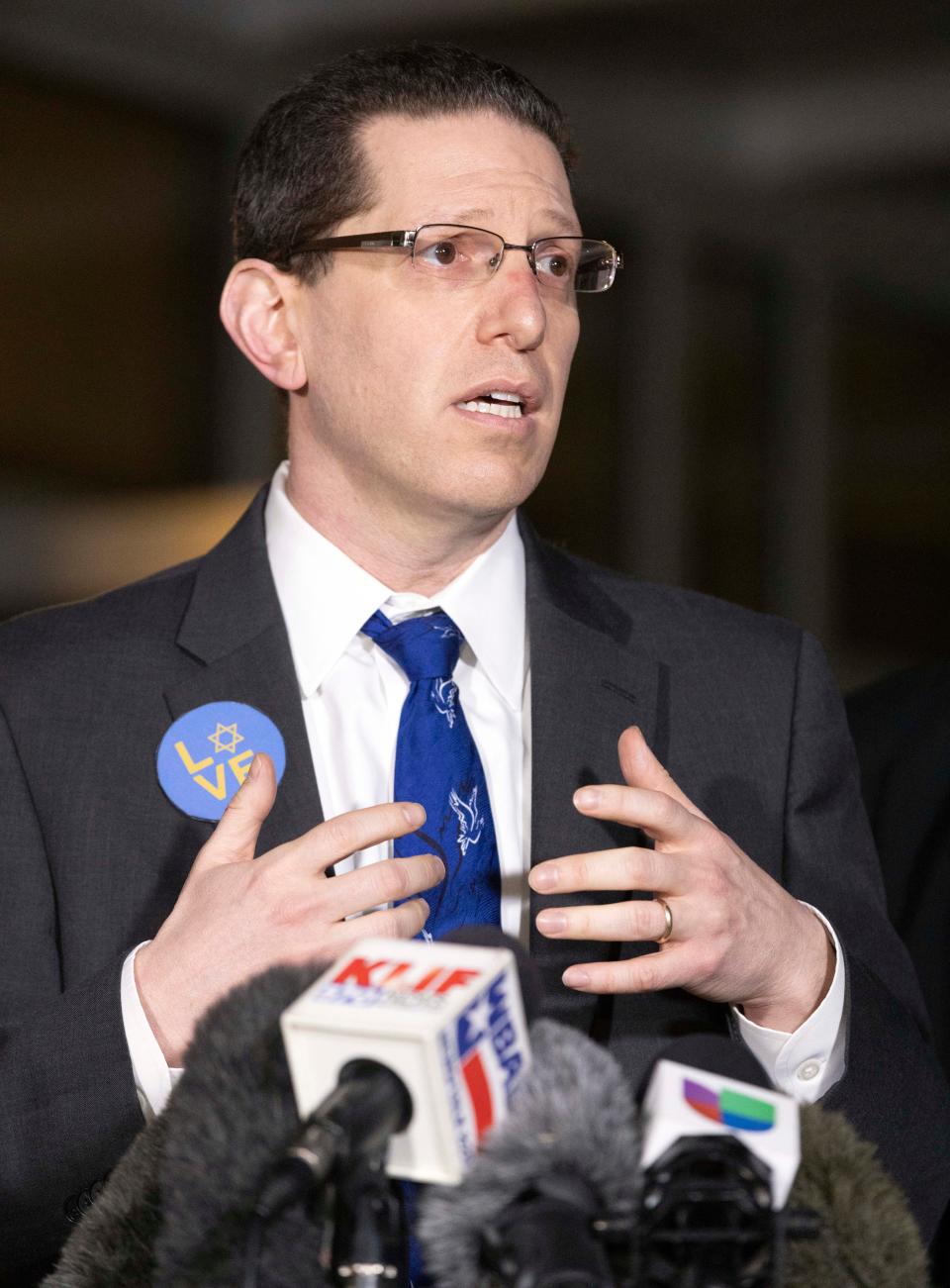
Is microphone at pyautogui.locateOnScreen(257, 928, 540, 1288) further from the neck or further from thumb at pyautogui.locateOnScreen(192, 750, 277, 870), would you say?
the neck

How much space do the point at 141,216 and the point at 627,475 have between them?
2.20m

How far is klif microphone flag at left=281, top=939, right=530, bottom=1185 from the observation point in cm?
78

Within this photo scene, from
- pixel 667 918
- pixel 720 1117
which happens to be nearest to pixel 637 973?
pixel 667 918

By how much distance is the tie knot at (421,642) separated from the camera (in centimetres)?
169

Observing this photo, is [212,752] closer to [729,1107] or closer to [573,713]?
[573,713]

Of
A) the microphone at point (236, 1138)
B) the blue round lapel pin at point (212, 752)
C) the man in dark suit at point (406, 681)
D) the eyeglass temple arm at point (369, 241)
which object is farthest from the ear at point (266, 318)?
the microphone at point (236, 1138)

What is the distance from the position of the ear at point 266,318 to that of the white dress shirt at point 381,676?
7.0 inches

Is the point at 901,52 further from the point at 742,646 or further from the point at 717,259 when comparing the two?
the point at 742,646

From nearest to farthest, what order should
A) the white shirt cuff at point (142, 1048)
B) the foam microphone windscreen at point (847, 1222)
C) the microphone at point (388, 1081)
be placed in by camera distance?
the microphone at point (388, 1081) < the foam microphone windscreen at point (847, 1222) < the white shirt cuff at point (142, 1048)

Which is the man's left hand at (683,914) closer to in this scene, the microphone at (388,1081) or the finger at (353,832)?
the finger at (353,832)

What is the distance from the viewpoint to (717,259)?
21.2ft

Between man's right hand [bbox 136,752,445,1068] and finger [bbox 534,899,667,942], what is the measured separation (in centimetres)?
10

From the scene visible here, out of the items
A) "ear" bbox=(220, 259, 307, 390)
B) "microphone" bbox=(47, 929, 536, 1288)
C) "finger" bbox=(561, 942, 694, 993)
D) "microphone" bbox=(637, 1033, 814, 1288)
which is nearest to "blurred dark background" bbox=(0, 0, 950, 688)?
"ear" bbox=(220, 259, 307, 390)

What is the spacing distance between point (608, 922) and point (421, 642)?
1.83 ft
